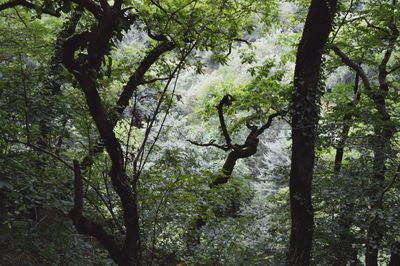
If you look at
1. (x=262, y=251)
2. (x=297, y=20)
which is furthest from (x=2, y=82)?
(x=297, y=20)

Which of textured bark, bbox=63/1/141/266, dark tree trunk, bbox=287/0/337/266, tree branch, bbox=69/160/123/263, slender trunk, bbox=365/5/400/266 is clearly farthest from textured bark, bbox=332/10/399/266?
tree branch, bbox=69/160/123/263

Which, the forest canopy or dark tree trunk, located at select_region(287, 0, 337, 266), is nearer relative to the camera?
the forest canopy

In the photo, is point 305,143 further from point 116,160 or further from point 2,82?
point 2,82

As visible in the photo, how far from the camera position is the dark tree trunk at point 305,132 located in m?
3.67

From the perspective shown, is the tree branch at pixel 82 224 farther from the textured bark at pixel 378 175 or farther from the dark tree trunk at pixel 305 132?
the textured bark at pixel 378 175

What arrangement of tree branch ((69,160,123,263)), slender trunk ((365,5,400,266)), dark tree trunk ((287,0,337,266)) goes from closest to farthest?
tree branch ((69,160,123,263)) < dark tree trunk ((287,0,337,266)) < slender trunk ((365,5,400,266))

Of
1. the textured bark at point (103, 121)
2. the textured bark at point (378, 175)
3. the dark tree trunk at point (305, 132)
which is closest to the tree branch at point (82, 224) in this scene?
the textured bark at point (103, 121)

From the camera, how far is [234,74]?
60.7 ft

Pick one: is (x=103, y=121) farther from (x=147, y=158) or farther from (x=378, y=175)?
(x=378, y=175)

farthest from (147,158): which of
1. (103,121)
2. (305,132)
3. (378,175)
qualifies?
(378,175)

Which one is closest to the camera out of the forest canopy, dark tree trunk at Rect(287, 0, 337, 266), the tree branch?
the tree branch

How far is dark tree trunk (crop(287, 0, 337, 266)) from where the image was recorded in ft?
12.1

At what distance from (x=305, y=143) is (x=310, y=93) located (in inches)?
20.7

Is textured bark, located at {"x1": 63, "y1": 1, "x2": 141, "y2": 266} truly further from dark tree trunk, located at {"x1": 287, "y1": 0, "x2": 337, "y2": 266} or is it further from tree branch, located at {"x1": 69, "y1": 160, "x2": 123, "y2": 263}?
dark tree trunk, located at {"x1": 287, "y1": 0, "x2": 337, "y2": 266}
